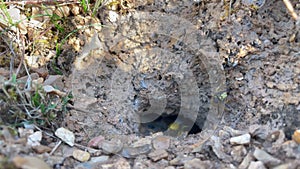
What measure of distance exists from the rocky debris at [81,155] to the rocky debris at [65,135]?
56 millimetres

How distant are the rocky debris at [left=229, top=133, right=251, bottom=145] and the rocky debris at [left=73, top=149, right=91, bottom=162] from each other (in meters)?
0.52

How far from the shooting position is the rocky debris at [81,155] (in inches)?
50.9

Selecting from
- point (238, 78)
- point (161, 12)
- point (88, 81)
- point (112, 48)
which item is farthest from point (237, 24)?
point (88, 81)

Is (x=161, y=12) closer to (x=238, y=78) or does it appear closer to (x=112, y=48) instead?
(x=112, y=48)

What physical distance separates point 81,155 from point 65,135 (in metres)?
0.12

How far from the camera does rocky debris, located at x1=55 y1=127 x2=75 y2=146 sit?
135cm

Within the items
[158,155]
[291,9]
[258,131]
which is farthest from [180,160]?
[291,9]

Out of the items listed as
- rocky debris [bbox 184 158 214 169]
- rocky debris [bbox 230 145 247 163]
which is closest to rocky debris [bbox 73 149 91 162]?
rocky debris [bbox 184 158 214 169]

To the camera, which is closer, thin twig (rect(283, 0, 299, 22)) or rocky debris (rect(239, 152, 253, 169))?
rocky debris (rect(239, 152, 253, 169))

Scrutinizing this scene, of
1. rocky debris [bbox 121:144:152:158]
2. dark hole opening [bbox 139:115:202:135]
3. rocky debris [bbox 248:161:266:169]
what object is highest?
rocky debris [bbox 248:161:266:169]

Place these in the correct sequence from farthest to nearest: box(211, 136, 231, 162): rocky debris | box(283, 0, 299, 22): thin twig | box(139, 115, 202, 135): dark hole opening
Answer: box(139, 115, 202, 135): dark hole opening
box(283, 0, 299, 22): thin twig
box(211, 136, 231, 162): rocky debris

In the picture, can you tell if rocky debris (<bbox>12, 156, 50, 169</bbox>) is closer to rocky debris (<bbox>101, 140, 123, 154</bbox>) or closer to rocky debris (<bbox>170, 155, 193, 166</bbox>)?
rocky debris (<bbox>101, 140, 123, 154</bbox>)

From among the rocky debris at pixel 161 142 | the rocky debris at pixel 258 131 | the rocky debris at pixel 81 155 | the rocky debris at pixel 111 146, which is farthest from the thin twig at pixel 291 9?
the rocky debris at pixel 81 155

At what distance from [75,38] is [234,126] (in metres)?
0.84
